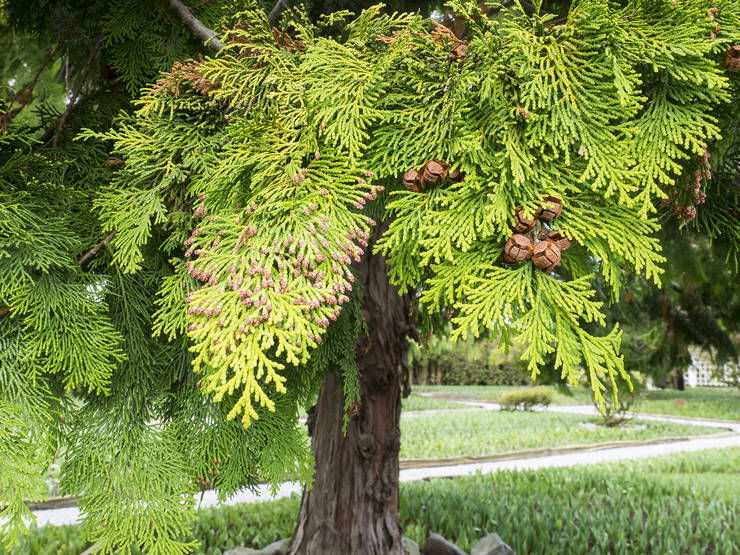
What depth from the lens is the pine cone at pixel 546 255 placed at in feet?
3.17

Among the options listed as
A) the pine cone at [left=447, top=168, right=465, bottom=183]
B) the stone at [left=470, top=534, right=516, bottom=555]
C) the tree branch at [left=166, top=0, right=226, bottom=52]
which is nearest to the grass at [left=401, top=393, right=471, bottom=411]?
the stone at [left=470, top=534, right=516, bottom=555]

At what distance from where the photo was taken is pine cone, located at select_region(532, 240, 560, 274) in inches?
38.1

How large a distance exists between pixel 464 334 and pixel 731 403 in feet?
88.0

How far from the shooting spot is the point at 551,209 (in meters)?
1.00

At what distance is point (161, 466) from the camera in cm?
152

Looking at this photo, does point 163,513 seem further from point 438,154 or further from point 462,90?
point 462,90

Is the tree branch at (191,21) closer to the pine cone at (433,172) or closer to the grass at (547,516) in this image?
the pine cone at (433,172)

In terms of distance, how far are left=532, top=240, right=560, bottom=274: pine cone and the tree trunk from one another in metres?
2.62

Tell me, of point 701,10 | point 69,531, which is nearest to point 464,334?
point 701,10

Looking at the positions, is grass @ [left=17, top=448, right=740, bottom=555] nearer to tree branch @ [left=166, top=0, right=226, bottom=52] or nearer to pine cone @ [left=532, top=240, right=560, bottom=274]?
tree branch @ [left=166, top=0, right=226, bottom=52]

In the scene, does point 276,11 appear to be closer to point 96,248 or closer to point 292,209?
point 96,248

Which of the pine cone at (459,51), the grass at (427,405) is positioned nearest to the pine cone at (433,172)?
the pine cone at (459,51)

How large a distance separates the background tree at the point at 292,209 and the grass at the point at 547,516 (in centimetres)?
253

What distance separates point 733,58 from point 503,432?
47.1 feet
